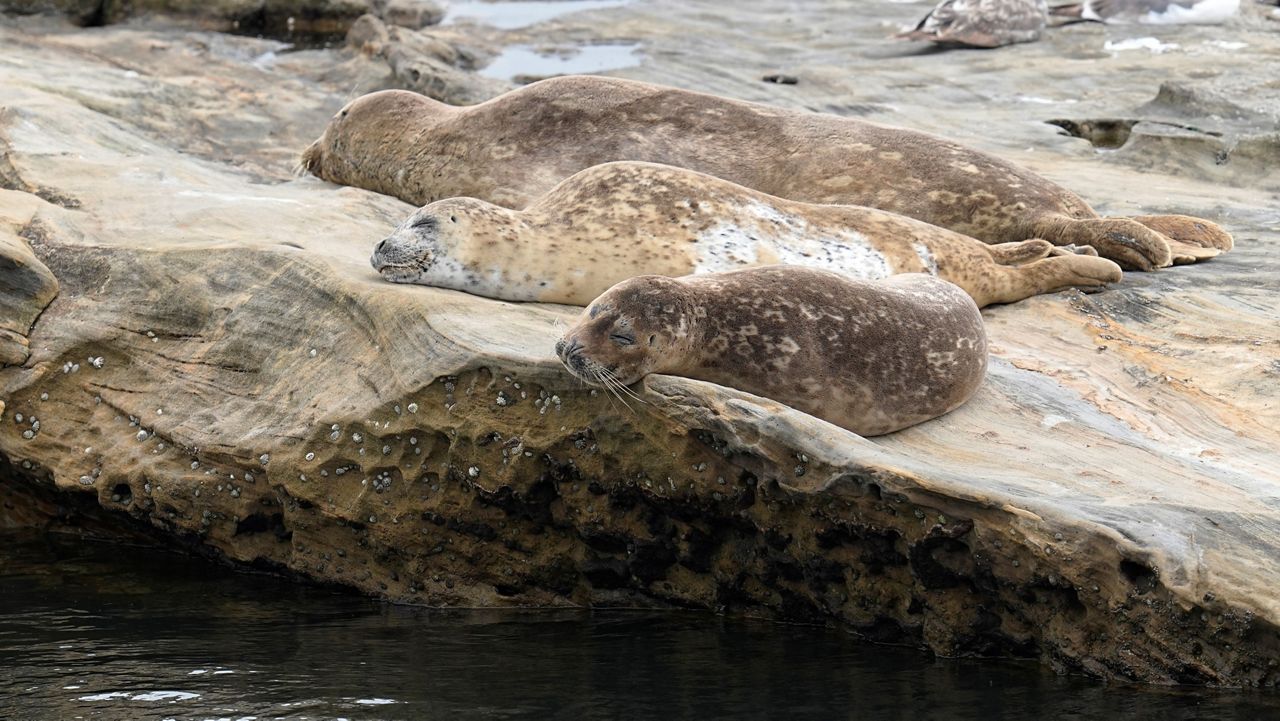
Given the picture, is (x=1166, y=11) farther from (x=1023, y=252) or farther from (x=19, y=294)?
(x=19, y=294)

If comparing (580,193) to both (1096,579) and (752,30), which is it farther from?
(752,30)

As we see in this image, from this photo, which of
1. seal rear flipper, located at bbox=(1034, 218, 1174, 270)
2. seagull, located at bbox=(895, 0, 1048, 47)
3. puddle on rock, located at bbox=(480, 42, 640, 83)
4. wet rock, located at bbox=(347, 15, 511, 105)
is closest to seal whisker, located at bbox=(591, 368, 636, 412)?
Result: seal rear flipper, located at bbox=(1034, 218, 1174, 270)

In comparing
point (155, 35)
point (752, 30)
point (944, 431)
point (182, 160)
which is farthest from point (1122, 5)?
point (944, 431)

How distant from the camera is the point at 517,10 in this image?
16.5 meters

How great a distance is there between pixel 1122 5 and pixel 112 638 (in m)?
12.0

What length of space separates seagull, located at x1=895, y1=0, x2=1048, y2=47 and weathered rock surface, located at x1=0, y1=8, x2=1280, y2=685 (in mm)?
7232

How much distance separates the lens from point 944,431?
5016mm

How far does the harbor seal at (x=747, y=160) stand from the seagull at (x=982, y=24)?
6375 mm

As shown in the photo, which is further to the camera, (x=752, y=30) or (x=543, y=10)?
(x=543, y=10)

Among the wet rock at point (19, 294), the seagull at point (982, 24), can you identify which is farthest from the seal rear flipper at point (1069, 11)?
the wet rock at point (19, 294)

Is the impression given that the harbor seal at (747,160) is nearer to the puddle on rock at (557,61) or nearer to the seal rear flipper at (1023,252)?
the seal rear flipper at (1023,252)

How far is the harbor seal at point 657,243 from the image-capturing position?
5.76m

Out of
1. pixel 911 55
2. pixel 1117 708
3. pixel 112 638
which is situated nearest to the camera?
pixel 1117 708

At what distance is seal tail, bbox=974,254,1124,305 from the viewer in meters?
6.54
